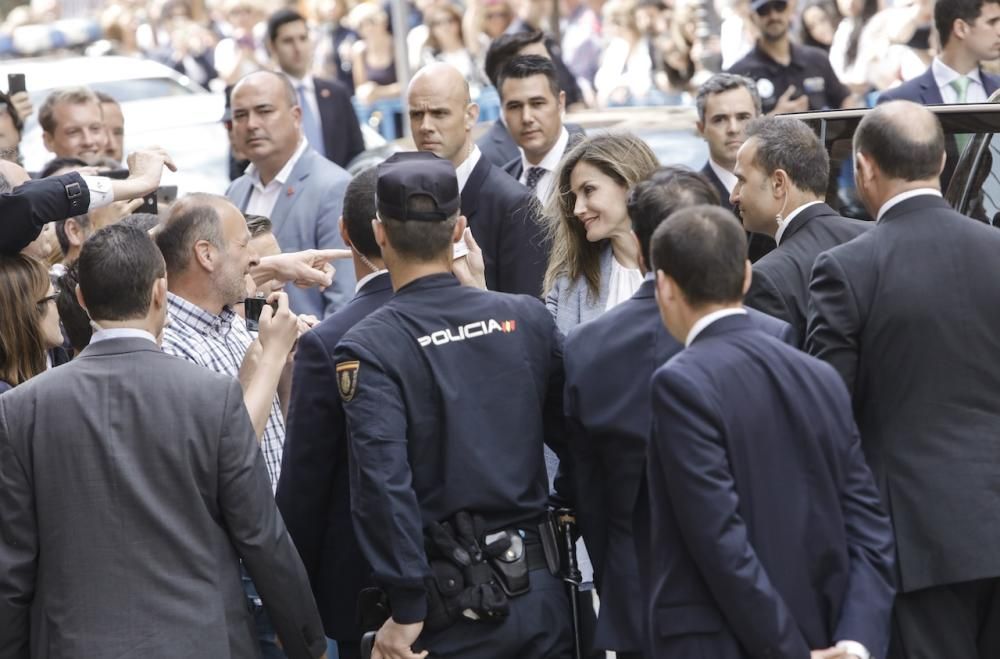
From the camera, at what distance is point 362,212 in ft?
15.6

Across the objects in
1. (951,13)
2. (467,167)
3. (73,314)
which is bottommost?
(73,314)

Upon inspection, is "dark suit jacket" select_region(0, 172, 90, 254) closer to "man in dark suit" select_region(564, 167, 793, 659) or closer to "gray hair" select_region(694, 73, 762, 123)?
"man in dark suit" select_region(564, 167, 793, 659)

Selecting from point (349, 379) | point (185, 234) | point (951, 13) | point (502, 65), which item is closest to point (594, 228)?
point (185, 234)

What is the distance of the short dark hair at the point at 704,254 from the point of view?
3.85 metres

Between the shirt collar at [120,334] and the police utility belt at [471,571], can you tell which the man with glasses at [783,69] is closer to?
the police utility belt at [471,571]

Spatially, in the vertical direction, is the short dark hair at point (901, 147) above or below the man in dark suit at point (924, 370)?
above

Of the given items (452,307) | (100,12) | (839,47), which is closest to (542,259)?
(452,307)

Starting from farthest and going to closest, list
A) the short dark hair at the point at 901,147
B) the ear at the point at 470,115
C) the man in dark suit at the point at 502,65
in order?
the man in dark suit at the point at 502,65 < the ear at the point at 470,115 < the short dark hair at the point at 901,147

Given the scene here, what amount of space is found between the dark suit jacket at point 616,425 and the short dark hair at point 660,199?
0.53 ft

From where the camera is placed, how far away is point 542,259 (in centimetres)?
666

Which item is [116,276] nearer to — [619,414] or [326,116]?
[619,414]

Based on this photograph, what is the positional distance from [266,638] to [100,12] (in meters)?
28.2

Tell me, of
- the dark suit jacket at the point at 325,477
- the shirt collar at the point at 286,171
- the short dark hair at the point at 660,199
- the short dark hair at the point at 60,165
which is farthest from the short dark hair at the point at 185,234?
the shirt collar at the point at 286,171

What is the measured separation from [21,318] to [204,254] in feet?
2.05
